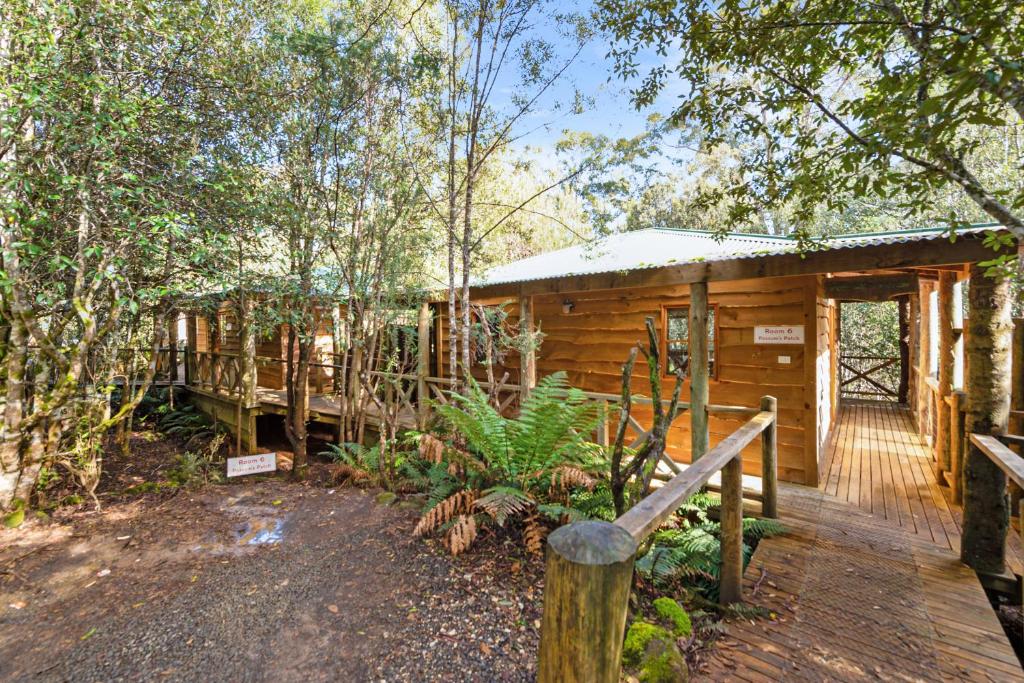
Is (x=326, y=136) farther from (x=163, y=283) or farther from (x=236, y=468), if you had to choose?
(x=236, y=468)

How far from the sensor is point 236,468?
5293mm

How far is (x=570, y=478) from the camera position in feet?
12.6

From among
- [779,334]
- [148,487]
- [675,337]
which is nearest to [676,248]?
[675,337]

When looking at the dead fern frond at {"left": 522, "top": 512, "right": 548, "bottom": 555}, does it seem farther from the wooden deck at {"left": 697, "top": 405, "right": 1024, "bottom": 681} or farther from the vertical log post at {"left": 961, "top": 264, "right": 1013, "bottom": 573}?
the vertical log post at {"left": 961, "top": 264, "right": 1013, "bottom": 573}

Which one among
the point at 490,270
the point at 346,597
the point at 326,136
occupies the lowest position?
the point at 346,597

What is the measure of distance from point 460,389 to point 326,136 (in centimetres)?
413

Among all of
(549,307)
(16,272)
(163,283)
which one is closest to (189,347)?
(163,283)

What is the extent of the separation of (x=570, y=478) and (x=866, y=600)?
206 cm

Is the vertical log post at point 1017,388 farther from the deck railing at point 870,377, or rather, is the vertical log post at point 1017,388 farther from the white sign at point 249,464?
the white sign at point 249,464

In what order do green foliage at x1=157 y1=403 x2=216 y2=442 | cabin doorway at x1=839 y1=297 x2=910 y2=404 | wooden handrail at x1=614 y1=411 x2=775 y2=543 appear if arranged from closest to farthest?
wooden handrail at x1=614 y1=411 x2=775 y2=543 < green foliage at x1=157 y1=403 x2=216 y2=442 < cabin doorway at x1=839 y1=297 x2=910 y2=404

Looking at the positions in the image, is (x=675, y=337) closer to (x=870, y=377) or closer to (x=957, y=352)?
(x=957, y=352)

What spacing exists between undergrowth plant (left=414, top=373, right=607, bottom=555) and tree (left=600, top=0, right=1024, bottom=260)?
7.44ft

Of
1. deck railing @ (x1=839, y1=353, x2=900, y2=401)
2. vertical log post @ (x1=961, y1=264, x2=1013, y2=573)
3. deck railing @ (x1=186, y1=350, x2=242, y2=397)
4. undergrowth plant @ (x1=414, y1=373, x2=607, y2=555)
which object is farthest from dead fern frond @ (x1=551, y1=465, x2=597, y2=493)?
deck railing @ (x1=839, y1=353, x2=900, y2=401)

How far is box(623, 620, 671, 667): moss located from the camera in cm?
236
